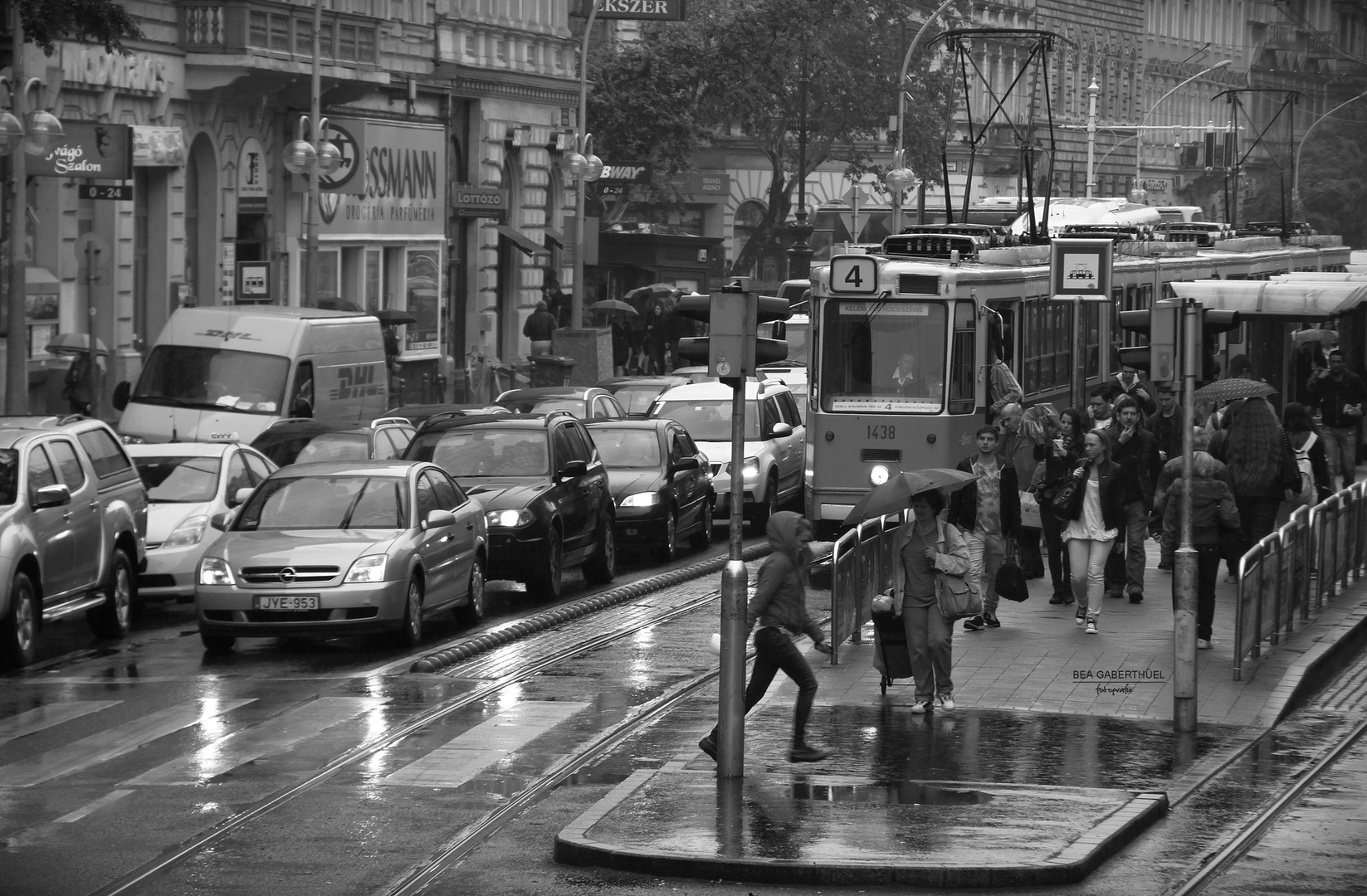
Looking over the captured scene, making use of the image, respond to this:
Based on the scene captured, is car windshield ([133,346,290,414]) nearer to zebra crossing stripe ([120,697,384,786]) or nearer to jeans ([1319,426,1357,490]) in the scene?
jeans ([1319,426,1357,490])

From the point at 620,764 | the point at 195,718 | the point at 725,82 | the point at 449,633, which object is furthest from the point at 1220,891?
the point at 725,82

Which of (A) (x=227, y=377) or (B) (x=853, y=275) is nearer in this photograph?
(B) (x=853, y=275)

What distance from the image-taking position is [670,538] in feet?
80.0

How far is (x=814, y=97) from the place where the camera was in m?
66.2

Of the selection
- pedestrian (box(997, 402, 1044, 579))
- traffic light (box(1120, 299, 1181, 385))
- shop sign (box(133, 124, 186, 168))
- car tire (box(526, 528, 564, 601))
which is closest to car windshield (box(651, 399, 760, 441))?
car tire (box(526, 528, 564, 601))

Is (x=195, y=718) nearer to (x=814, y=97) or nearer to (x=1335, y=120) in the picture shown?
(x=814, y=97)

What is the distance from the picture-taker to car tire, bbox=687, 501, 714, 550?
25.8m

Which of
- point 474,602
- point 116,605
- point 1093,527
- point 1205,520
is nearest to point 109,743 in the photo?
point 116,605

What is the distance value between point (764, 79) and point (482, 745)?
52.6 meters

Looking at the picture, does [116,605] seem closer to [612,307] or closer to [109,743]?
[109,743]

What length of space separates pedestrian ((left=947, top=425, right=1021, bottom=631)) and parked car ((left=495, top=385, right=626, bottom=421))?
38.7ft

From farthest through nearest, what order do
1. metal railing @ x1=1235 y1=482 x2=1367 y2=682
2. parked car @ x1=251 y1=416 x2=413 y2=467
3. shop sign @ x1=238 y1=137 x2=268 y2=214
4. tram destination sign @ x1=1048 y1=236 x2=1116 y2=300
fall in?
shop sign @ x1=238 y1=137 x2=268 y2=214 → parked car @ x1=251 y1=416 x2=413 y2=467 → tram destination sign @ x1=1048 y1=236 x2=1116 y2=300 → metal railing @ x1=1235 y1=482 x2=1367 y2=682

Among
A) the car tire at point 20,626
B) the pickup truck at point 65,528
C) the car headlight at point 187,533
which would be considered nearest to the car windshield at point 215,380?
the car headlight at point 187,533

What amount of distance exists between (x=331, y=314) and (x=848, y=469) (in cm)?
836
